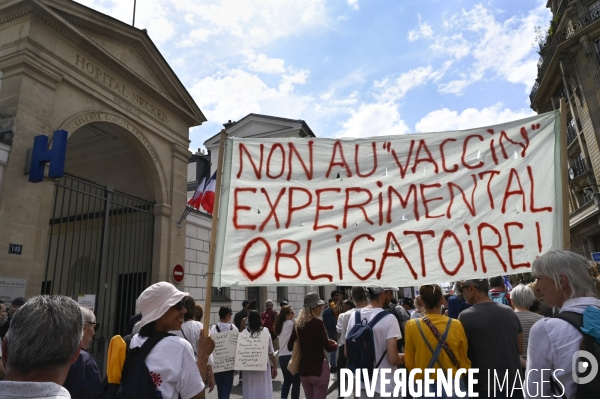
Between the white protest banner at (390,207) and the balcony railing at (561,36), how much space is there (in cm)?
2699

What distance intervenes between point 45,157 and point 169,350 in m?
7.03

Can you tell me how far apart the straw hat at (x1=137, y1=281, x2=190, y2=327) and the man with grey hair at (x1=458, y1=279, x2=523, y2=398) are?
8.31ft

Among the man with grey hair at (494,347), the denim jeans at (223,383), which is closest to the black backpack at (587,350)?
the man with grey hair at (494,347)

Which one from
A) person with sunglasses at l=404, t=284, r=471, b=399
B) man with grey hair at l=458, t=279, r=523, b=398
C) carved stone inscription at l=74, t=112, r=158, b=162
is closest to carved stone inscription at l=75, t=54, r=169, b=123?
carved stone inscription at l=74, t=112, r=158, b=162

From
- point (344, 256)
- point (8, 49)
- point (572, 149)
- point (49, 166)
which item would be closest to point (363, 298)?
point (344, 256)

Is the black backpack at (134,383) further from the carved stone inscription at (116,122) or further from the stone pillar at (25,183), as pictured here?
the carved stone inscription at (116,122)

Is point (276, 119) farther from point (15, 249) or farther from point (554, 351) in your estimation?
point (554, 351)

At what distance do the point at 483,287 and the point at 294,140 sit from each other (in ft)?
7.19

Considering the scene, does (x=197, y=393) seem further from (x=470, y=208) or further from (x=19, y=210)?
(x=19, y=210)

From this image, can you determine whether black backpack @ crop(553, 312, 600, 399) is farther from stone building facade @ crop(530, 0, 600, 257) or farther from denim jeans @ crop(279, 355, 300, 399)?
stone building facade @ crop(530, 0, 600, 257)

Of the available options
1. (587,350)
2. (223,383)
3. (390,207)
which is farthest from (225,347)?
(587,350)

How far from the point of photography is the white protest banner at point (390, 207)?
10.8 ft

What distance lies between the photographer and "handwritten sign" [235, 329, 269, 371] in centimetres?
569

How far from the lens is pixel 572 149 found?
2770cm
